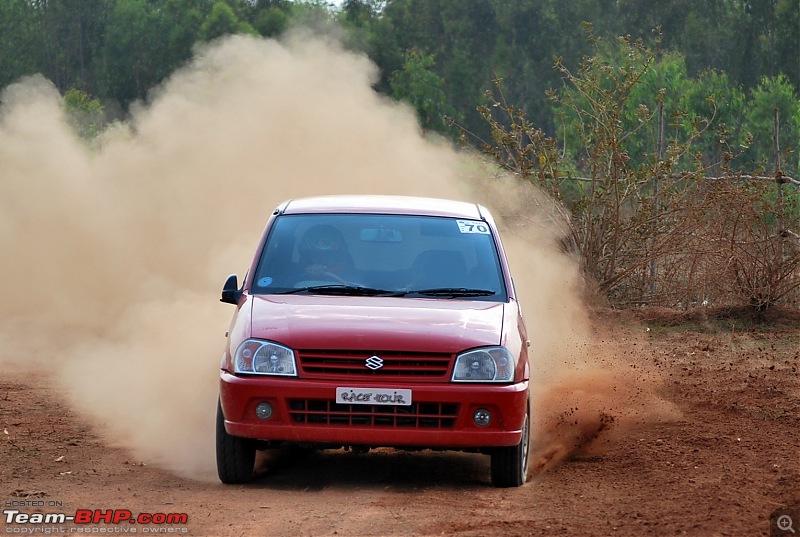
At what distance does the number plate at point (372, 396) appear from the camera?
7156 mm

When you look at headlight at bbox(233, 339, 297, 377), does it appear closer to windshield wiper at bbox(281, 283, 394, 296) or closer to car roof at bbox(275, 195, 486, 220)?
windshield wiper at bbox(281, 283, 394, 296)

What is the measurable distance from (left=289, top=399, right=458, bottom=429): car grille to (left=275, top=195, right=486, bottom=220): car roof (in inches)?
73.6

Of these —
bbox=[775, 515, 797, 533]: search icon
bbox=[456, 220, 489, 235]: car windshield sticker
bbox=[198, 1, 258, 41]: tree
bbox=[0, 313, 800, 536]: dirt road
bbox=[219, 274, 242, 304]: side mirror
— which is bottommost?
bbox=[198, 1, 258, 41]: tree

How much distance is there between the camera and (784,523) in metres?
6.12

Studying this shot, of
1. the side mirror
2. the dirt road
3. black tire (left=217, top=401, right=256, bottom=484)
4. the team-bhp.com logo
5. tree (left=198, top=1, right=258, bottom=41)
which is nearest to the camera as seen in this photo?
the dirt road

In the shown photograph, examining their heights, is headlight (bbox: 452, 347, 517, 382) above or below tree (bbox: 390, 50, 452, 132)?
above

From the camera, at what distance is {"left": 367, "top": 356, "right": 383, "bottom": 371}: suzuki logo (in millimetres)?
7191

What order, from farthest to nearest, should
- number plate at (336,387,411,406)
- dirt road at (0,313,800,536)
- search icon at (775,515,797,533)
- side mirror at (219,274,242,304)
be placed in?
side mirror at (219,274,242,304) → number plate at (336,387,411,406) → dirt road at (0,313,800,536) → search icon at (775,515,797,533)

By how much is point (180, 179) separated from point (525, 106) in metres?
57.4

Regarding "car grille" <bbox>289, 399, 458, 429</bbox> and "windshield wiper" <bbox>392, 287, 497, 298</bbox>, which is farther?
"windshield wiper" <bbox>392, 287, 497, 298</bbox>

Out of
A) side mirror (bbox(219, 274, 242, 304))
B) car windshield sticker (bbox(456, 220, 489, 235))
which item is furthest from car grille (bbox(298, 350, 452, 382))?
car windshield sticker (bbox(456, 220, 489, 235))

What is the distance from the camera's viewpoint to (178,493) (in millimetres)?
7266

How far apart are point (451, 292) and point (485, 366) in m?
0.91

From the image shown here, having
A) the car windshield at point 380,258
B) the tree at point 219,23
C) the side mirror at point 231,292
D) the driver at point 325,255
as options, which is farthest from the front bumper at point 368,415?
the tree at point 219,23
